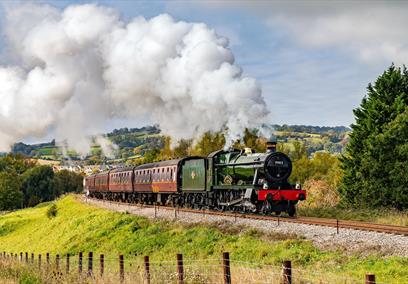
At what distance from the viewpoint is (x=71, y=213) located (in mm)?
49594

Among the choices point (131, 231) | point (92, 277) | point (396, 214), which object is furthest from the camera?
point (131, 231)

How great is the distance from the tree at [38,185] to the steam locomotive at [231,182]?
8804 centimetres

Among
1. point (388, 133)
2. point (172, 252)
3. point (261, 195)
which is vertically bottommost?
point (172, 252)

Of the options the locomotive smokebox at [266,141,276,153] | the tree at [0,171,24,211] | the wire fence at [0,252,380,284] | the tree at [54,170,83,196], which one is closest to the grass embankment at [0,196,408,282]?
the wire fence at [0,252,380,284]

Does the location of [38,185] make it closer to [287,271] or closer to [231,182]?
[231,182]

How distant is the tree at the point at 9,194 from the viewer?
103194mm

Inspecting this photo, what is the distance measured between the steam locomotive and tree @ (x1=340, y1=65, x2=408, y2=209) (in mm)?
10326

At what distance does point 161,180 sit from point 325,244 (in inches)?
883

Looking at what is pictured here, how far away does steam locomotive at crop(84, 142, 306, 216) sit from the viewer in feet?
81.1

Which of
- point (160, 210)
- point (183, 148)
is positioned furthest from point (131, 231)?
point (183, 148)

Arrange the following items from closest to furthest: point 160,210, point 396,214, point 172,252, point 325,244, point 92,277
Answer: point 92,277 → point 325,244 → point 172,252 → point 396,214 → point 160,210

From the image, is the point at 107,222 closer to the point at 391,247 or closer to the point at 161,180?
the point at 161,180

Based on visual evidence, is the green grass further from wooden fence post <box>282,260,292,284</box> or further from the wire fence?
wooden fence post <box>282,260,292,284</box>

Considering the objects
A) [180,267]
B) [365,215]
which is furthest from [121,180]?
[180,267]
